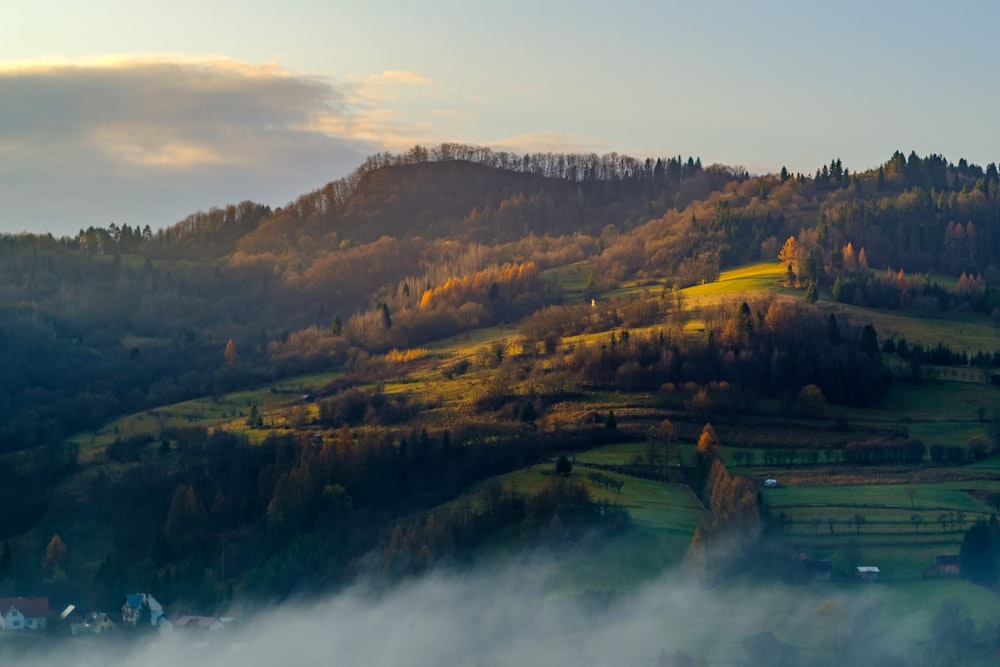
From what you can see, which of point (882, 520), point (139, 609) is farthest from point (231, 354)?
point (882, 520)

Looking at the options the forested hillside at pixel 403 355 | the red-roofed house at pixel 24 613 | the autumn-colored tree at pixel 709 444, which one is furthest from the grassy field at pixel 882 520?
the red-roofed house at pixel 24 613

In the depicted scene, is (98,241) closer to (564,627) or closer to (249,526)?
(249,526)

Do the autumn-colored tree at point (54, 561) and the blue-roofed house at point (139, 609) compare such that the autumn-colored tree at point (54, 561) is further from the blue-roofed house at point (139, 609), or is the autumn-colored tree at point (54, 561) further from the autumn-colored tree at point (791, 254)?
the autumn-colored tree at point (791, 254)

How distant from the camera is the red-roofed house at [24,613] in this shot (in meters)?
63.7

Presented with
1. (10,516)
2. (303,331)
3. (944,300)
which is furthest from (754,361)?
(303,331)

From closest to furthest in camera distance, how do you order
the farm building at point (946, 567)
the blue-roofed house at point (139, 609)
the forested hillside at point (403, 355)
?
the farm building at point (946, 567)
the blue-roofed house at point (139, 609)
the forested hillside at point (403, 355)

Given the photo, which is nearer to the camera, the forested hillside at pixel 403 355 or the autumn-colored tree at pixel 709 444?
the forested hillside at pixel 403 355

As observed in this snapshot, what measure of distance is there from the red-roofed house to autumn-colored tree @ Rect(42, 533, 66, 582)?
13.6ft

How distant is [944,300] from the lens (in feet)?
376

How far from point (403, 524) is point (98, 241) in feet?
424

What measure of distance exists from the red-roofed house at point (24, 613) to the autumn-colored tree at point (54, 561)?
163 inches

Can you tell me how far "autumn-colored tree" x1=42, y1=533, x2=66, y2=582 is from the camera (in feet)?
232

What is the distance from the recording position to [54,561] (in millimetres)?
72375

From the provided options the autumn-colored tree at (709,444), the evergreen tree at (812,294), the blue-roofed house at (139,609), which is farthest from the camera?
the evergreen tree at (812,294)
